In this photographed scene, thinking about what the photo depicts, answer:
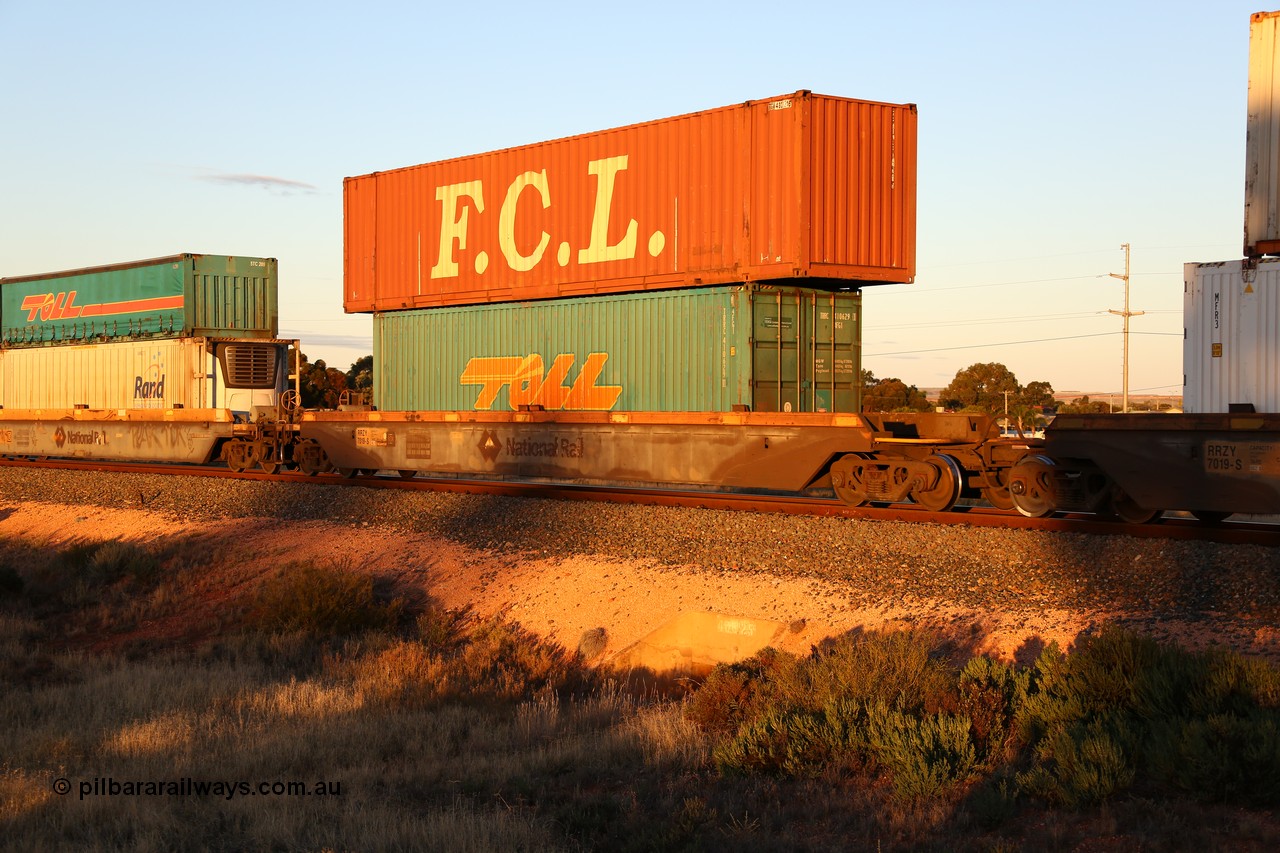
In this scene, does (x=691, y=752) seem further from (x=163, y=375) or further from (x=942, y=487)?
(x=163, y=375)

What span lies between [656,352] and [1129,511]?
6876mm

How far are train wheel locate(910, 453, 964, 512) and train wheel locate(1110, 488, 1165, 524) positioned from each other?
5.39ft

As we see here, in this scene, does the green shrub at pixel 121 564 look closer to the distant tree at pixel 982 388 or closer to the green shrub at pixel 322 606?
the green shrub at pixel 322 606

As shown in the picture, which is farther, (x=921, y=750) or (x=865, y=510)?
(x=865, y=510)

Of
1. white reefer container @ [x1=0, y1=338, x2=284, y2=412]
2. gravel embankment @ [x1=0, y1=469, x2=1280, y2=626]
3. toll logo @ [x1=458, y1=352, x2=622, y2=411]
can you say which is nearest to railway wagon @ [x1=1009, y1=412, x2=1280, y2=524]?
gravel embankment @ [x1=0, y1=469, x2=1280, y2=626]


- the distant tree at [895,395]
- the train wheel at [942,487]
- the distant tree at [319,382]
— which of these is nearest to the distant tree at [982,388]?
the distant tree at [895,395]

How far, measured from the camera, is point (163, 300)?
2566 centimetres

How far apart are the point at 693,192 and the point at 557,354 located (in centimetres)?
342

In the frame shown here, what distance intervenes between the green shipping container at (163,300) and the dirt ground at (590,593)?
8.82 meters

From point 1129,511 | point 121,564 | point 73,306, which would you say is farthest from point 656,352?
point 73,306

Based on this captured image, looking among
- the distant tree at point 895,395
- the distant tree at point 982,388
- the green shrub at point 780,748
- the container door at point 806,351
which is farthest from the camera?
the distant tree at point 982,388

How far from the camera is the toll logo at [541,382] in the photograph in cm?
1739

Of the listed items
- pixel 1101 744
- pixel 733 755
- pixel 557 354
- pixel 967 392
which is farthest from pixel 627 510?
pixel 967 392

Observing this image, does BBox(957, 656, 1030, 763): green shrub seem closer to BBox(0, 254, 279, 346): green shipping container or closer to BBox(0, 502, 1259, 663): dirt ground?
BBox(0, 502, 1259, 663): dirt ground
